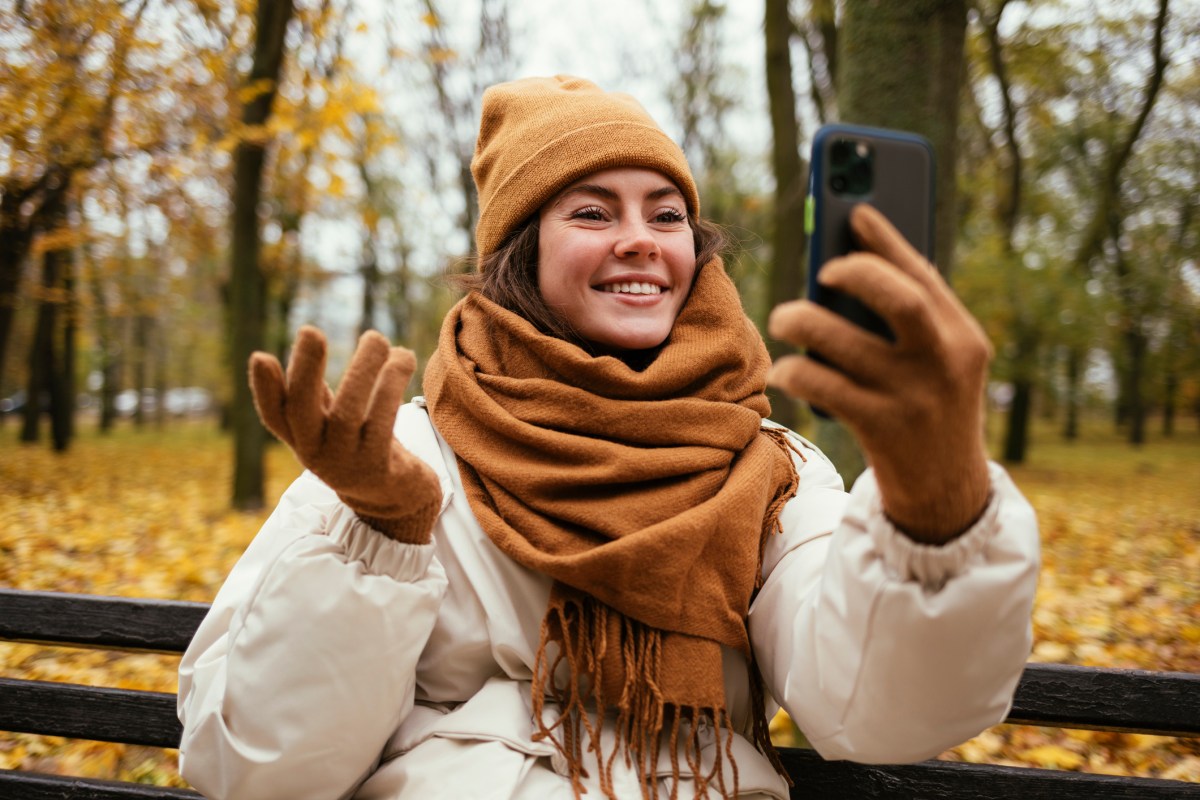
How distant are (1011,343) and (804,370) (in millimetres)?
11250

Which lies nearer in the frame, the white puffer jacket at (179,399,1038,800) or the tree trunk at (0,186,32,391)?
the white puffer jacket at (179,399,1038,800)

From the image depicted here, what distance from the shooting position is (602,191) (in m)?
1.79

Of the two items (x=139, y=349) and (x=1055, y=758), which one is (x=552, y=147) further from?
(x=139, y=349)

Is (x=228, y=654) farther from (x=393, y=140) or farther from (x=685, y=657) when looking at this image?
(x=393, y=140)

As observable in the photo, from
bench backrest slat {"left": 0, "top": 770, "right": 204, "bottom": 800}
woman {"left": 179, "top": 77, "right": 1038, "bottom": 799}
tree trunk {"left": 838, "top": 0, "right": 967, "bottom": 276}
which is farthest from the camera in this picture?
tree trunk {"left": 838, "top": 0, "right": 967, "bottom": 276}

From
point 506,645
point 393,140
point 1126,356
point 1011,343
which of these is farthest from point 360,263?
point 506,645

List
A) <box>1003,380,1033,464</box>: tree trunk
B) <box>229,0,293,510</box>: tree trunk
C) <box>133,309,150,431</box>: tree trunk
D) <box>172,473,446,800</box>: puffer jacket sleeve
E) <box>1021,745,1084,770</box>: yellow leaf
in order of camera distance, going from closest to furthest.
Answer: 1. <box>172,473,446,800</box>: puffer jacket sleeve
2. <box>1021,745,1084,770</box>: yellow leaf
3. <box>229,0,293,510</box>: tree trunk
4. <box>1003,380,1033,464</box>: tree trunk
5. <box>133,309,150,431</box>: tree trunk

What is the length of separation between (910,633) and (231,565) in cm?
516

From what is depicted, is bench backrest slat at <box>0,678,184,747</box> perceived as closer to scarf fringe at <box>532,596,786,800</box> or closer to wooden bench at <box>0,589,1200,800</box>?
wooden bench at <box>0,589,1200,800</box>

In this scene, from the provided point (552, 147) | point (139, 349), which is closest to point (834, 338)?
point (552, 147)

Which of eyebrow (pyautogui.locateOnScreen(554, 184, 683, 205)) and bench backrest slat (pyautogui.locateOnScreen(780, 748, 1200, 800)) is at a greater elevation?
eyebrow (pyautogui.locateOnScreen(554, 184, 683, 205))

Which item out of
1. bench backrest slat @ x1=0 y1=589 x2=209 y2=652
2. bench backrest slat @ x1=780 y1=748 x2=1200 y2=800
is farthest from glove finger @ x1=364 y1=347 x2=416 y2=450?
bench backrest slat @ x1=780 y1=748 x2=1200 y2=800

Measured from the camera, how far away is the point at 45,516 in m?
6.53

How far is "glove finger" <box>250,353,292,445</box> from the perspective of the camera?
1119 millimetres
